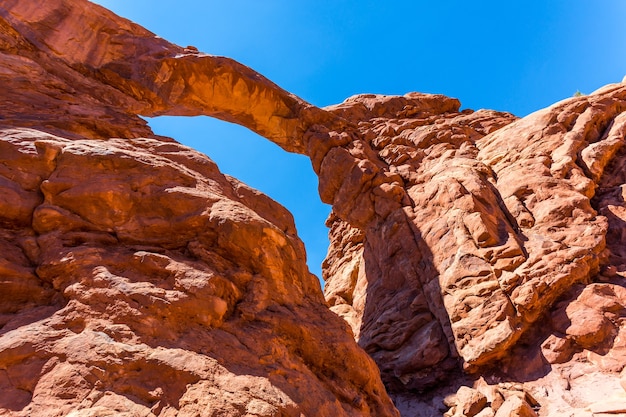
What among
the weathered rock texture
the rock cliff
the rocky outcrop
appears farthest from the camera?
the weathered rock texture

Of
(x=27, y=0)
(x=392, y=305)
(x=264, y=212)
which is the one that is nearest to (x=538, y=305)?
(x=392, y=305)

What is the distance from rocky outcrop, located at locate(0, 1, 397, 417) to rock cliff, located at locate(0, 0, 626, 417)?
29 millimetres

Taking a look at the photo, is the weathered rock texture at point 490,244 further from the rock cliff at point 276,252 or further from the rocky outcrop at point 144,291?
the rocky outcrop at point 144,291

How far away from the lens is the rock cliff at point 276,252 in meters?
4.98

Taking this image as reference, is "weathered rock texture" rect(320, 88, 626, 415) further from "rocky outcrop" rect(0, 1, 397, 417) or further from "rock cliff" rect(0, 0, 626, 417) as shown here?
"rocky outcrop" rect(0, 1, 397, 417)

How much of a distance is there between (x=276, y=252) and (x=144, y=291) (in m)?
2.41

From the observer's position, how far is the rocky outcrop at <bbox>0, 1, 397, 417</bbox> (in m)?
4.46

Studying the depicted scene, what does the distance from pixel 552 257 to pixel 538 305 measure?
1.53 metres

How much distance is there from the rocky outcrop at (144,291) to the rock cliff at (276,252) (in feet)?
0.09

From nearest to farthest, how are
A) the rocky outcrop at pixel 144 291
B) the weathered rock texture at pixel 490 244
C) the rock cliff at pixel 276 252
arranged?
the rocky outcrop at pixel 144 291, the rock cliff at pixel 276 252, the weathered rock texture at pixel 490 244

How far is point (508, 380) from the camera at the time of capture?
1078 centimetres

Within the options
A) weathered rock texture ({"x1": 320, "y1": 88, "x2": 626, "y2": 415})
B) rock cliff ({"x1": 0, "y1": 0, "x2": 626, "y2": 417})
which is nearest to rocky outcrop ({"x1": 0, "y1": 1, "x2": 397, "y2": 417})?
rock cliff ({"x1": 0, "y1": 0, "x2": 626, "y2": 417})

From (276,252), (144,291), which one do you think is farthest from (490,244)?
(144,291)

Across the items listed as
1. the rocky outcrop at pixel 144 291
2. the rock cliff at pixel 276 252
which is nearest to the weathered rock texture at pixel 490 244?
the rock cliff at pixel 276 252
